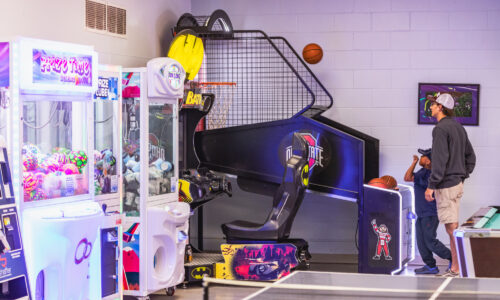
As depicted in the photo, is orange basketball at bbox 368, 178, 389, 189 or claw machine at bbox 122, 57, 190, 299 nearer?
claw machine at bbox 122, 57, 190, 299

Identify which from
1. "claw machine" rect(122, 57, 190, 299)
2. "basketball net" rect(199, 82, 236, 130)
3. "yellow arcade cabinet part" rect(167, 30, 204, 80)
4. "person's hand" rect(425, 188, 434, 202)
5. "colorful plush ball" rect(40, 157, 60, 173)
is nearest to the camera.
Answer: "colorful plush ball" rect(40, 157, 60, 173)

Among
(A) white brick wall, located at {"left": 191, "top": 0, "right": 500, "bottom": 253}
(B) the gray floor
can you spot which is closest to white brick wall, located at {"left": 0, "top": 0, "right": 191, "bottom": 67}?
(A) white brick wall, located at {"left": 191, "top": 0, "right": 500, "bottom": 253}

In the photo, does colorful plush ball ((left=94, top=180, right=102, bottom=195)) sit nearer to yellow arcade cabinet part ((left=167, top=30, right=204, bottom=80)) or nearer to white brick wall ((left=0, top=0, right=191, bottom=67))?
white brick wall ((left=0, top=0, right=191, bottom=67))

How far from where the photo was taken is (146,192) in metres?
5.93

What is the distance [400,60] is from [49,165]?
15.6 ft

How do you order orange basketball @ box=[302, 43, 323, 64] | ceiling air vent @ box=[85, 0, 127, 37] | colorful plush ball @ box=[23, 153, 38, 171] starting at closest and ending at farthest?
colorful plush ball @ box=[23, 153, 38, 171] < ceiling air vent @ box=[85, 0, 127, 37] < orange basketball @ box=[302, 43, 323, 64]

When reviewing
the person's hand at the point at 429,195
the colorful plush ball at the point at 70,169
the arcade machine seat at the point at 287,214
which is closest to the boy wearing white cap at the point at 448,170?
the person's hand at the point at 429,195

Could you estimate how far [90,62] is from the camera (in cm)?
486

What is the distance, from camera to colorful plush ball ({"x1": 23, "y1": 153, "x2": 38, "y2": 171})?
4.50 metres

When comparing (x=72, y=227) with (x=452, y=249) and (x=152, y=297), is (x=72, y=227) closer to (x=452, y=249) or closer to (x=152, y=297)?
(x=152, y=297)

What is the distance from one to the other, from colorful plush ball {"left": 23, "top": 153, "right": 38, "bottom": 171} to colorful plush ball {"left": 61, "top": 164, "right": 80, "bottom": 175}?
0.28 meters

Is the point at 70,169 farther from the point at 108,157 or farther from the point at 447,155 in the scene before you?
the point at 447,155

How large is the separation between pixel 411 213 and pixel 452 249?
520mm

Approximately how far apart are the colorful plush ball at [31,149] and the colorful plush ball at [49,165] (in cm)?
9
